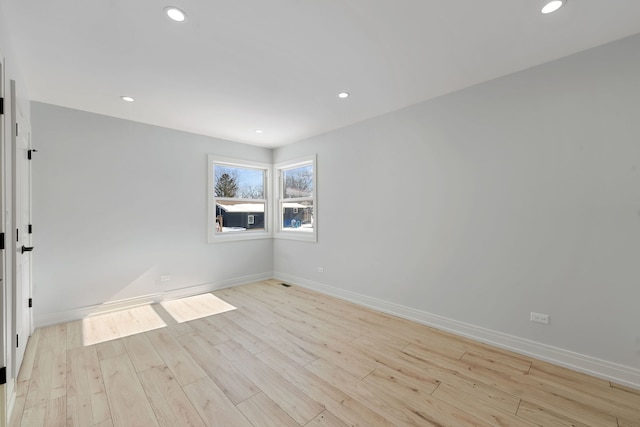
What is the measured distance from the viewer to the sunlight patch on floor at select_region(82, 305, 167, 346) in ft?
9.40

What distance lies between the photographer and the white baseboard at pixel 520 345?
2.06 m

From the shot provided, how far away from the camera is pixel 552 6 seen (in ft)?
5.68

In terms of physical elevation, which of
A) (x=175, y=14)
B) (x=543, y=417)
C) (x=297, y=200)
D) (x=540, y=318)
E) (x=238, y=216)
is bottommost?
(x=543, y=417)

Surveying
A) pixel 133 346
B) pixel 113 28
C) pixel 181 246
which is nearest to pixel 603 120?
pixel 113 28

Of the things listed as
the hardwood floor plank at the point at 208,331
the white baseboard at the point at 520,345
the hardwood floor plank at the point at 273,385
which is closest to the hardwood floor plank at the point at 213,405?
the hardwood floor plank at the point at 273,385

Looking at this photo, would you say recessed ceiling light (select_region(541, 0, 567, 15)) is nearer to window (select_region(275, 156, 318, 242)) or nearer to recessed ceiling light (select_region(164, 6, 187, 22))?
recessed ceiling light (select_region(164, 6, 187, 22))

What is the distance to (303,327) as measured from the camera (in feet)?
10.1

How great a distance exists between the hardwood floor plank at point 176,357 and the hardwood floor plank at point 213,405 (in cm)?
12

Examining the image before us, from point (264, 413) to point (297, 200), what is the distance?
3574 millimetres

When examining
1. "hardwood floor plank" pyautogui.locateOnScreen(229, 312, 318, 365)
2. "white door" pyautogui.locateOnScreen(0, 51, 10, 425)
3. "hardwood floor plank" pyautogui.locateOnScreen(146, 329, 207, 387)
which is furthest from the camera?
"hardwood floor plank" pyautogui.locateOnScreen(229, 312, 318, 365)

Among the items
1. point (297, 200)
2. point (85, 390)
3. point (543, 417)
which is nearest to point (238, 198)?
point (297, 200)

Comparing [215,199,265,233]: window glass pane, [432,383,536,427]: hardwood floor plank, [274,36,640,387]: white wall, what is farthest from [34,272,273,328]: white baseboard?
[432,383,536,427]: hardwood floor plank

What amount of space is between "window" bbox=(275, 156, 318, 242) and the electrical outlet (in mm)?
2979

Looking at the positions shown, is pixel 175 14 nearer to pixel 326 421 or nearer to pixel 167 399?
pixel 167 399
